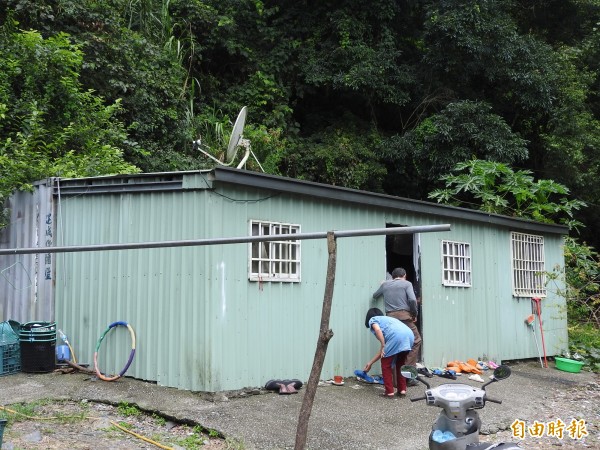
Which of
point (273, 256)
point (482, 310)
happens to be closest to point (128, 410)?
point (273, 256)

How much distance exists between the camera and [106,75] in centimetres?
1471

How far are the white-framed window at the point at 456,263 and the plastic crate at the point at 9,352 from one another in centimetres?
678

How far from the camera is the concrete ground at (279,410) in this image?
712 centimetres

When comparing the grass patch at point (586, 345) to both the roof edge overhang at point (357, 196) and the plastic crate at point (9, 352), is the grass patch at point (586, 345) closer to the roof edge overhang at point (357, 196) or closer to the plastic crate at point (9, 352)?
the roof edge overhang at point (357, 196)

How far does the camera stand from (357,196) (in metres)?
10.1

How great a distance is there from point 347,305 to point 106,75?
8.08 meters

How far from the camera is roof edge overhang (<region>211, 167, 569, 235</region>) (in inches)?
329

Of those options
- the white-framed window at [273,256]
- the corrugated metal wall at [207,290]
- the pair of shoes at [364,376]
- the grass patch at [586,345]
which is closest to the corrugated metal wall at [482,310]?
the grass patch at [586,345]

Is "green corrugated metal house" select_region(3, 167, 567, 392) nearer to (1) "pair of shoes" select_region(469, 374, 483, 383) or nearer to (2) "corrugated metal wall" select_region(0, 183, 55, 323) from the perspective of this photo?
(2) "corrugated metal wall" select_region(0, 183, 55, 323)

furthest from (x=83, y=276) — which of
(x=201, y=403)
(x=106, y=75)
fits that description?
(x=106, y=75)

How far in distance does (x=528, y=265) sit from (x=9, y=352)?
9815 millimetres

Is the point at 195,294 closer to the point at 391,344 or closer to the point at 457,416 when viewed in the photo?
the point at 391,344

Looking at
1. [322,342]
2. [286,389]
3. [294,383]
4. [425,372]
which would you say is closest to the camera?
[322,342]

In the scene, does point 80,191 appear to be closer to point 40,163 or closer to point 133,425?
point 40,163
